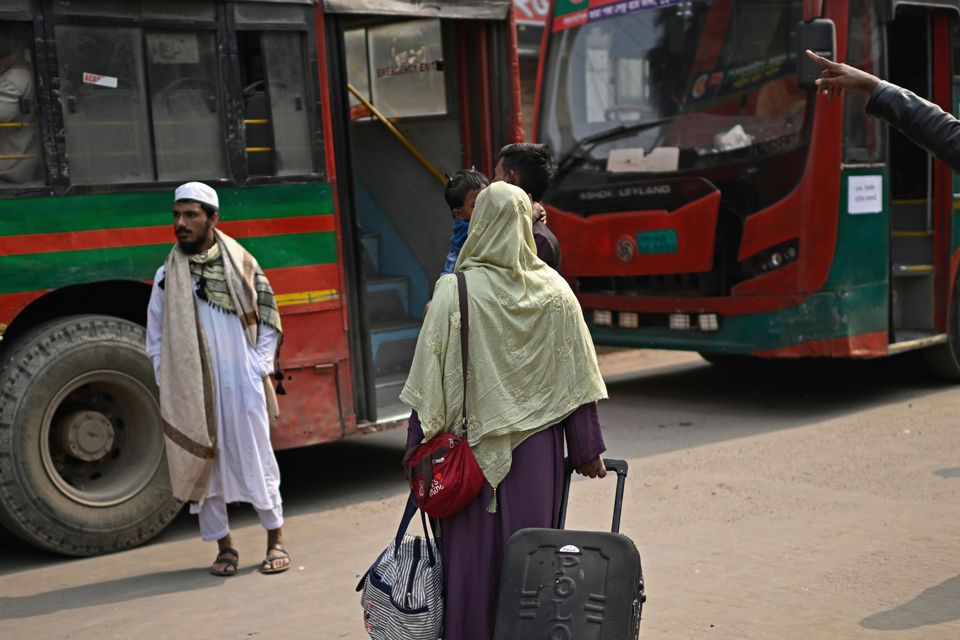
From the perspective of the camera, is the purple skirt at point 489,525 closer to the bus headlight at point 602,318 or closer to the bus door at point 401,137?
the bus door at point 401,137

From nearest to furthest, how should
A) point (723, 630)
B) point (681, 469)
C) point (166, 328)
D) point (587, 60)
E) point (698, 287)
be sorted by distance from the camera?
point (723, 630) → point (166, 328) → point (681, 469) → point (698, 287) → point (587, 60)

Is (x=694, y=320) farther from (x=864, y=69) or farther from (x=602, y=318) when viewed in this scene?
(x=864, y=69)

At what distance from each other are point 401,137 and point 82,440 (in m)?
2.97

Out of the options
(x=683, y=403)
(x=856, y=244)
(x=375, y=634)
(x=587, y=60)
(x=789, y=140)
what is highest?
(x=587, y=60)

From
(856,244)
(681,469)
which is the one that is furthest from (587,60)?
(681,469)

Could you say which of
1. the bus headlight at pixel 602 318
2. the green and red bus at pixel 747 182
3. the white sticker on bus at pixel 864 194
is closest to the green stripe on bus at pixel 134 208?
the green and red bus at pixel 747 182

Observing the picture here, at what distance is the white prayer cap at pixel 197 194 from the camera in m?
5.38

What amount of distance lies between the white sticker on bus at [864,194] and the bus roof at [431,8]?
8.92 feet

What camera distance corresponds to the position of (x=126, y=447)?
6.09 metres

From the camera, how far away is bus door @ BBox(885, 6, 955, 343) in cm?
897

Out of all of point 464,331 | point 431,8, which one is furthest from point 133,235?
point 464,331

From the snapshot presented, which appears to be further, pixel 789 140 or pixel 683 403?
pixel 683 403

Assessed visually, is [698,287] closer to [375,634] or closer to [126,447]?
[126,447]

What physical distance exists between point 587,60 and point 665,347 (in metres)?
2.27
